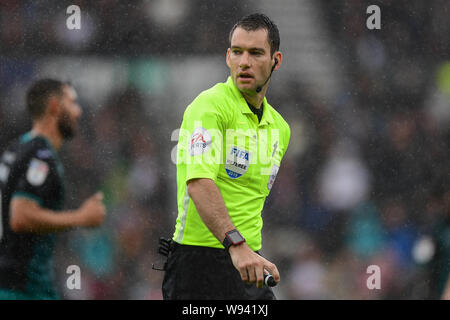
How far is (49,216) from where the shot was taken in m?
4.30

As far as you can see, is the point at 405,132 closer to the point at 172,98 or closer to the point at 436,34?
the point at 436,34

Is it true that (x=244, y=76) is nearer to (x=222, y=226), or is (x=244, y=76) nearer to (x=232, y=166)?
(x=232, y=166)

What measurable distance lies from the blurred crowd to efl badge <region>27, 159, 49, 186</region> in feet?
0.61

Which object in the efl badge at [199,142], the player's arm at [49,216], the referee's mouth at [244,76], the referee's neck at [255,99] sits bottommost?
the player's arm at [49,216]

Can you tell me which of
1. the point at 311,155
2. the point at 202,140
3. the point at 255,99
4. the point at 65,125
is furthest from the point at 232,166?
the point at 65,125

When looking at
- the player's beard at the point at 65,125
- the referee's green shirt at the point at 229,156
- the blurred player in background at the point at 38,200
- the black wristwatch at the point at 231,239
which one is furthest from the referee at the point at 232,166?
the player's beard at the point at 65,125

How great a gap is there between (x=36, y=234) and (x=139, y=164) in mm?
906

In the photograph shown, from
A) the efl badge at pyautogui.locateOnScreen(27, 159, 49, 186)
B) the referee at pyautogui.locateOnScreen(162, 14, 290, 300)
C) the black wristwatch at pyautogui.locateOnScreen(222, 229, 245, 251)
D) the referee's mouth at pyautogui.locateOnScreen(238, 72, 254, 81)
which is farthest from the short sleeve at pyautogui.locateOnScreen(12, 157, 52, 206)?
the black wristwatch at pyautogui.locateOnScreen(222, 229, 245, 251)

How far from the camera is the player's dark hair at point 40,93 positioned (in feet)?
14.3

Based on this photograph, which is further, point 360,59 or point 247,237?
point 360,59

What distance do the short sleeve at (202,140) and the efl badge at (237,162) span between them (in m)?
0.05

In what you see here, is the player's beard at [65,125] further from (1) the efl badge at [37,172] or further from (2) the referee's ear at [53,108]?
(1) the efl badge at [37,172]

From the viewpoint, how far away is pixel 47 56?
432 cm

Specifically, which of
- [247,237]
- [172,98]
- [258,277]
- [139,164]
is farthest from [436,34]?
[258,277]
